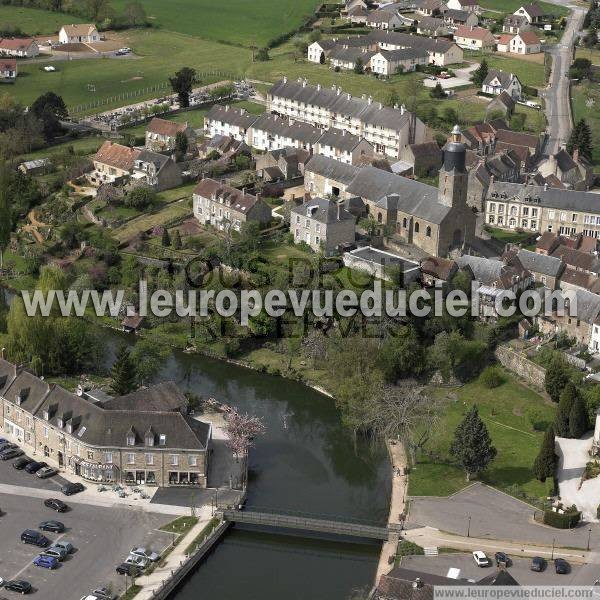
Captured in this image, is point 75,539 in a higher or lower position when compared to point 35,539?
lower

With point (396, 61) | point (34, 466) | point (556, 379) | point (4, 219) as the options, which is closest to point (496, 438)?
point (556, 379)

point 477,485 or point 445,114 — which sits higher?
point 445,114

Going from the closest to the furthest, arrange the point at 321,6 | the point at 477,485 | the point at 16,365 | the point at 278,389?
the point at 477,485, the point at 16,365, the point at 278,389, the point at 321,6

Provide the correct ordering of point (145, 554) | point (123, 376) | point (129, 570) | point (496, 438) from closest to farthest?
point (129, 570) < point (145, 554) < point (496, 438) < point (123, 376)

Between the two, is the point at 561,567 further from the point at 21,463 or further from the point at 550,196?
the point at 550,196

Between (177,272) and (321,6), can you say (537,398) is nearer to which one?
(177,272)

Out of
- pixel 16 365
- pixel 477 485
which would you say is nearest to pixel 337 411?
pixel 477 485

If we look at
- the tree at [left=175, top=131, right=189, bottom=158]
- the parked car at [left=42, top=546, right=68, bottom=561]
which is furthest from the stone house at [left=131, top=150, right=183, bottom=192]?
the parked car at [left=42, top=546, right=68, bottom=561]

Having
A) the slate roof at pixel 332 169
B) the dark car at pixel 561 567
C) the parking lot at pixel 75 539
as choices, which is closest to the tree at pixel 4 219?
the slate roof at pixel 332 169
